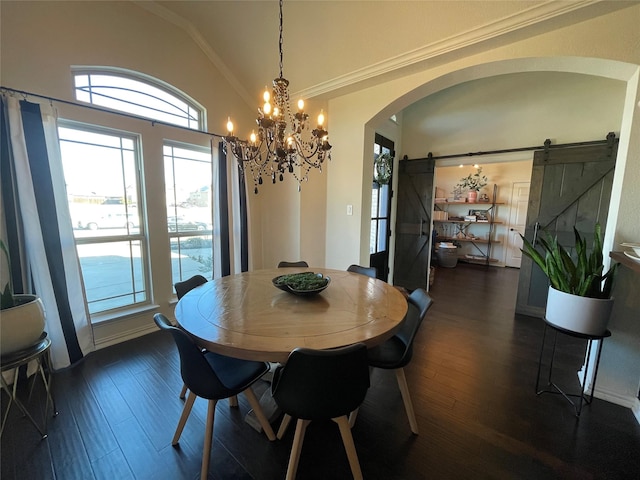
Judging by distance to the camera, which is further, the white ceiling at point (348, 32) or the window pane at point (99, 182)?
the window pane at point (99, 182)

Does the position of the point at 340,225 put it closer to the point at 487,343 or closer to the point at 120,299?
the point at 487,343

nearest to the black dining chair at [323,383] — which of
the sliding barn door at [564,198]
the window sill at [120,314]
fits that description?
the window sill at [120,314]

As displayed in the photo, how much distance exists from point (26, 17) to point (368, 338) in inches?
131

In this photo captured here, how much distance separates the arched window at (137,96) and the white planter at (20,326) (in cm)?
182

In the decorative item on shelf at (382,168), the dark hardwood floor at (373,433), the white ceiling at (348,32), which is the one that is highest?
the white ceiling at (348,32)

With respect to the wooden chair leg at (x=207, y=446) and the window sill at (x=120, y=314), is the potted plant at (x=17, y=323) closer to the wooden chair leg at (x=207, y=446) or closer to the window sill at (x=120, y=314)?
the window sill at (x=120, y=314)

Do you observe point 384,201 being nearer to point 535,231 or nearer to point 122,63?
point 535,231

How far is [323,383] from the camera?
3.49 ft

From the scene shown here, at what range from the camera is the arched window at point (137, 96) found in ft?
7.55

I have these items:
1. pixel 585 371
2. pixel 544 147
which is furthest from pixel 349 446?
pixel 544 147

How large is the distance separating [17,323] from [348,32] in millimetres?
3263

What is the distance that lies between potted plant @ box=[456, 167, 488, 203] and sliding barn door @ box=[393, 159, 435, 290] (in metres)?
3.00

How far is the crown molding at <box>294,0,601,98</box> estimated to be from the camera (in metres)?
1.69

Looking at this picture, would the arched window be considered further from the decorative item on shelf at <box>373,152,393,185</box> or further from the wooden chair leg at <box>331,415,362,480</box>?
the wooden chair leg at <box>331,415,362,480</box>
